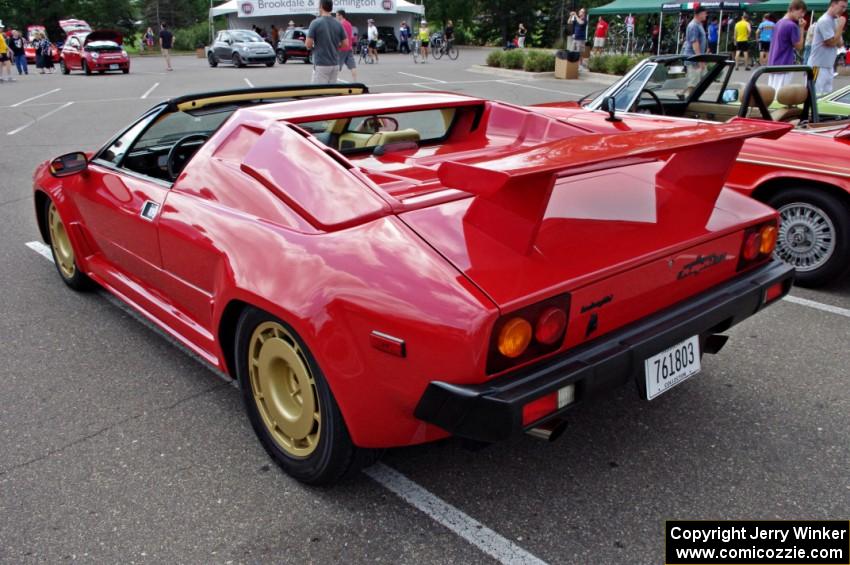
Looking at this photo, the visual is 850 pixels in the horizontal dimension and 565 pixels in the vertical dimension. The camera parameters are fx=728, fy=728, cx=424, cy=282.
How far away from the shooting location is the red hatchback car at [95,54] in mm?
27422

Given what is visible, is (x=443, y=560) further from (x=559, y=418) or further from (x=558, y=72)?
(x=558, y=72)

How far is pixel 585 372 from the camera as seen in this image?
2.22m

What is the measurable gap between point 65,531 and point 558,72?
20612mm

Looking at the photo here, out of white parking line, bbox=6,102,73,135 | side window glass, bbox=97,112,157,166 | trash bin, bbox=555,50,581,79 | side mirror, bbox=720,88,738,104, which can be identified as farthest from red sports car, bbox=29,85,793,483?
trash bin, bbox=555,50,581,79

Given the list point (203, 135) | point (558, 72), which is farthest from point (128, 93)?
point (203, 135)

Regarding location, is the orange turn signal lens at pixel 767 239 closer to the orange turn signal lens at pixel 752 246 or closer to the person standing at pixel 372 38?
the orange turn signal lens at pixel 752 246

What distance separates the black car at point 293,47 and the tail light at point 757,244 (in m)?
31.5

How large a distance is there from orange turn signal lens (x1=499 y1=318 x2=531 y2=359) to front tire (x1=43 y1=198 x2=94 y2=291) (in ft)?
11.1

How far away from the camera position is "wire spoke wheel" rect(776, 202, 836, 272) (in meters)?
4.58

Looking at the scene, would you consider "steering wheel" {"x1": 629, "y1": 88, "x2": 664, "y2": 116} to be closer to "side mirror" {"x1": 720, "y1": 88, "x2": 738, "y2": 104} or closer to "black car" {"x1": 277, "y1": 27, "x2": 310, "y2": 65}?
"side mirror" {"x1": 720, "y1": 88, "x2": 738, "y2": 104}

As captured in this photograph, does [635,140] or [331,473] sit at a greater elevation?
[635,140]

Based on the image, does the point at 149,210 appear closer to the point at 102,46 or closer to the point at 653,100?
the point at 653,100

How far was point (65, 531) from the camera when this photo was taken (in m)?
2.45

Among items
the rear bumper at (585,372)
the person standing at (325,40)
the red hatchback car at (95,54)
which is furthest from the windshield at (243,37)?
the rear bumper at (585,372)
